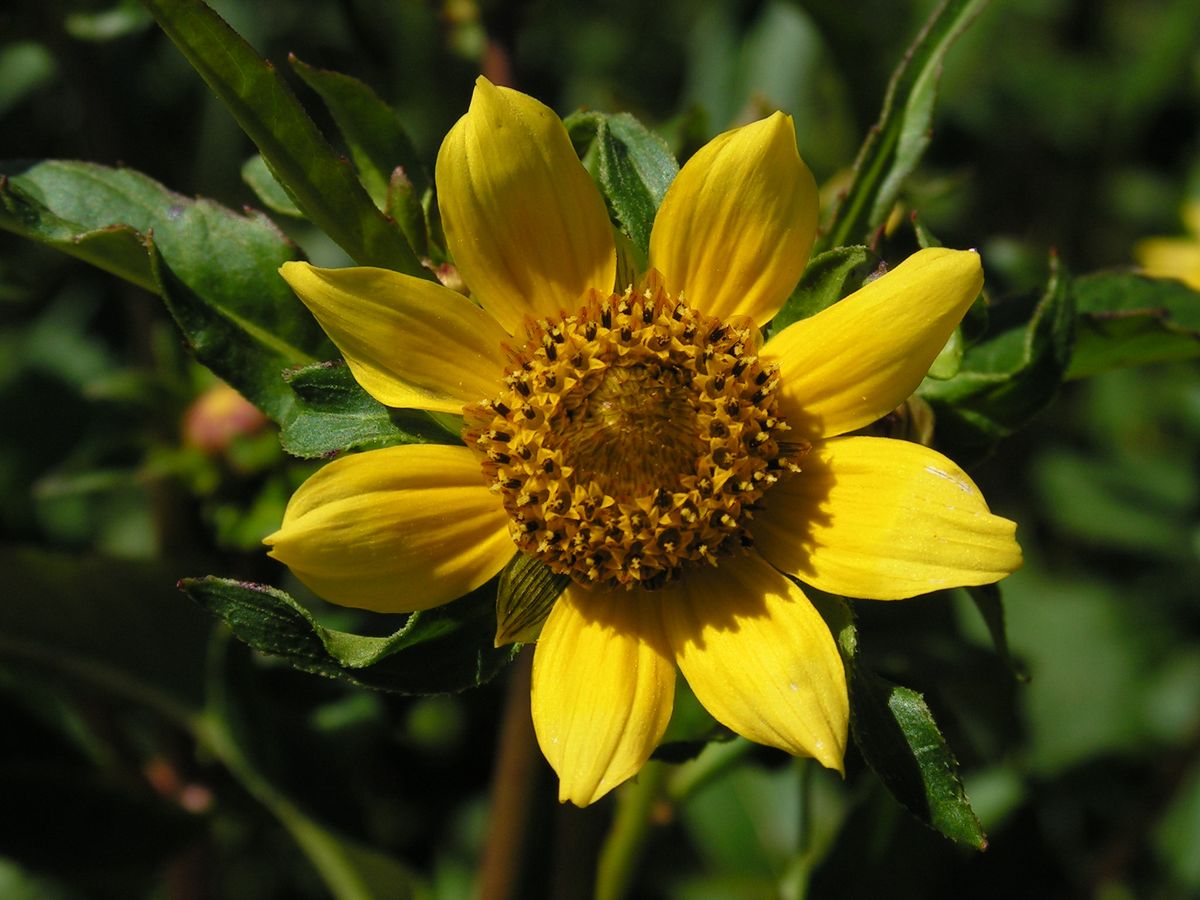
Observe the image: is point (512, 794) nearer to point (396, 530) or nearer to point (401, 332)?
point (396, 530)

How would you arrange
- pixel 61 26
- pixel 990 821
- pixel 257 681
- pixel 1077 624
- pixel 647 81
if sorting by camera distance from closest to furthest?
pixel 257 681 < pixel 61 26 < pixel 990 821 < pixel 1077 624 < pixel 647 81

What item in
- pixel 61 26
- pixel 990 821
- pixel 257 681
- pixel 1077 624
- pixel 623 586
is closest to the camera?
pixel 623 586

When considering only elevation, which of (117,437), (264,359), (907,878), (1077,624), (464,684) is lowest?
(1077,624)

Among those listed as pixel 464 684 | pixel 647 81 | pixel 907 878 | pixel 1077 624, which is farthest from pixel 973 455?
pixel 647 81

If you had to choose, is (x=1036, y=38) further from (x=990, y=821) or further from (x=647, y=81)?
(x=990, y=821)

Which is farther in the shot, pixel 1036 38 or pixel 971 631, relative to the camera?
pixel 1036 38

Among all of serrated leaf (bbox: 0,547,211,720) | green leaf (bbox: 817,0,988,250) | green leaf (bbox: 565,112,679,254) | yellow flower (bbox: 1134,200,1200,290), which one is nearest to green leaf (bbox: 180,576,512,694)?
green leaf (bbox: 565,112,679,254)

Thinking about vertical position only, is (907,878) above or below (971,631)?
above
